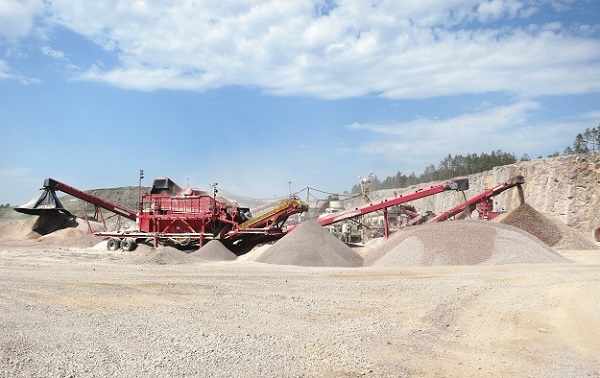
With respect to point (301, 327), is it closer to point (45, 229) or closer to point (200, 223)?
point (200, 223)

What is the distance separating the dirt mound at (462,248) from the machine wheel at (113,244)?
1228 centimetres

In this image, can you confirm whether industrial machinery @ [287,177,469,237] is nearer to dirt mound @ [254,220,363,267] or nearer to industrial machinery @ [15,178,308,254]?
industrial machinery @ [15,178,308,254]

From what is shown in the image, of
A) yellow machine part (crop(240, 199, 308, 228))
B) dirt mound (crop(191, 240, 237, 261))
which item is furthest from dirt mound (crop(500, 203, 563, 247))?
dirt mound (crop(191, 240, 237, 261))

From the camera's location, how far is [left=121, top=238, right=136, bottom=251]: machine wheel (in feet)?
78.5

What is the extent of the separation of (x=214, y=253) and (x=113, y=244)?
20.5 feet

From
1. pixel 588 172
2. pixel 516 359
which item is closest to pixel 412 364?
pixel 516 359

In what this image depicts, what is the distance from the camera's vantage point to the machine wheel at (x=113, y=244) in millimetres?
24656

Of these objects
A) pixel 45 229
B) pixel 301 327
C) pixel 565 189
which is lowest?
pixel 301 327

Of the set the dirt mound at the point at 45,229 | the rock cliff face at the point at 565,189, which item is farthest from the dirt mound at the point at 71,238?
the rock cliff face at the point at 565,189

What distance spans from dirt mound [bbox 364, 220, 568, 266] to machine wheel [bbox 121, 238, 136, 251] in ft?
36.6

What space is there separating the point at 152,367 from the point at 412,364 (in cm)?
282

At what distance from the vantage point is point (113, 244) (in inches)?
976

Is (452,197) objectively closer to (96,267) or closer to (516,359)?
(96,267)

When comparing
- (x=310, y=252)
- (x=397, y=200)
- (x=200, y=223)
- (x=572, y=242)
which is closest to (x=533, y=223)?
(x=572, y=242)
